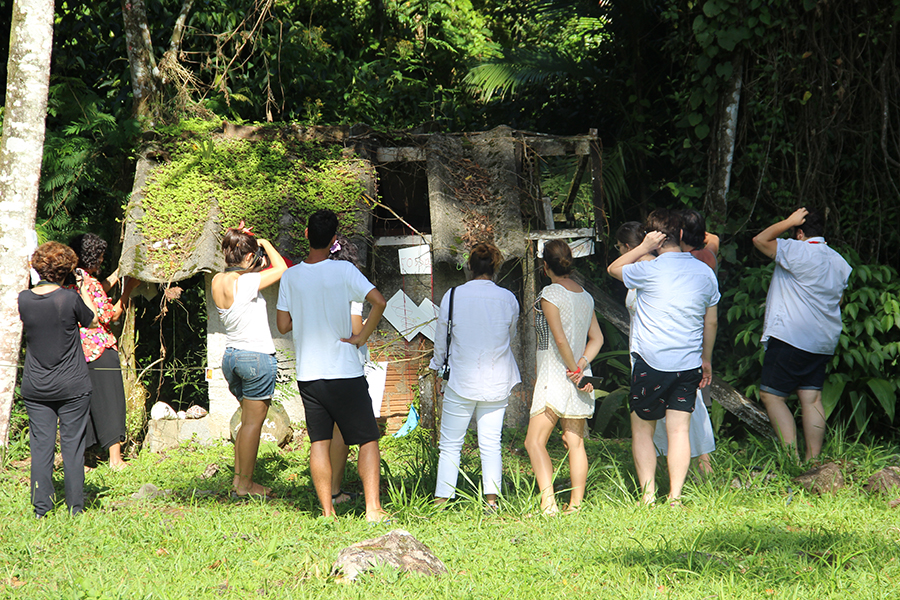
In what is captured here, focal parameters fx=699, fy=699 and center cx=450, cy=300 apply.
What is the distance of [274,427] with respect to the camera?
20.6 ft

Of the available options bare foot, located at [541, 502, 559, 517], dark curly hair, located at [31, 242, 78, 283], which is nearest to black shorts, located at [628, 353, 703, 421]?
bare foot, located at [541, 502, 559, 517]

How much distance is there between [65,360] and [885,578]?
4.60m

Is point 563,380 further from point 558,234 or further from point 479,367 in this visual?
point 558,234

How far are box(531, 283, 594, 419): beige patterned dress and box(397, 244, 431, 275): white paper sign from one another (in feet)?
6.90

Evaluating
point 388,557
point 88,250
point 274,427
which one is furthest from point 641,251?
point 88,250

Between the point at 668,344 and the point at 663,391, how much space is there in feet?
0.95

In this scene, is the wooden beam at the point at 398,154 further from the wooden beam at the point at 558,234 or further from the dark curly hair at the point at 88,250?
the dark curly hair at the point at 88,250

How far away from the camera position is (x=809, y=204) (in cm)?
668

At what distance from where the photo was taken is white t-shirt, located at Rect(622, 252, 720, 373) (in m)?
4.23

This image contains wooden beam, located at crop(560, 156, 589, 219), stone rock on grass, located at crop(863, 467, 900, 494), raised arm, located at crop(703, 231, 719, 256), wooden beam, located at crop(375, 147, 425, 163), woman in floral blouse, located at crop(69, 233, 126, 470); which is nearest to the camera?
stone rock on grass, located at crop(863, 467, 900, 494)

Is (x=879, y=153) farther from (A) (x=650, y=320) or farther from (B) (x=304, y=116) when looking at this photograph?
(B) (x=304, y=116)

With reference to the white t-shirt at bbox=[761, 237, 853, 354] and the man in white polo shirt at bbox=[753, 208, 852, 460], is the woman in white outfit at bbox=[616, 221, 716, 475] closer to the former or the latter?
the man in white polo shirt at bbox=[753, 208, 852, 460]

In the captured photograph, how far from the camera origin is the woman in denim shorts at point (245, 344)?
469cm

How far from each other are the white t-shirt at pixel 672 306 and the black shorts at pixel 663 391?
0.04m
